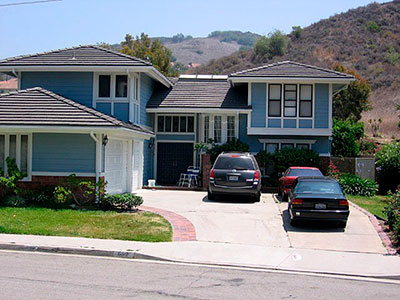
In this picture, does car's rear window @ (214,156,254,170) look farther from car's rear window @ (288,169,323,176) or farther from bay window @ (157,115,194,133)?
bay window @ (157,115,194,133)

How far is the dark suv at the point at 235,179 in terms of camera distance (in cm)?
1817

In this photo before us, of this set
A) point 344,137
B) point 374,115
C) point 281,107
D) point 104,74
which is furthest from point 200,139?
point 374,115

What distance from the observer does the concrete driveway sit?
12.4 metres

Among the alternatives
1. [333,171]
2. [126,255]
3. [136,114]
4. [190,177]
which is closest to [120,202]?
[126,255]

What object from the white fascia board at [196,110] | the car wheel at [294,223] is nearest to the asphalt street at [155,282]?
the car wheel at [294,223]

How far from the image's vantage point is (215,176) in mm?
18312

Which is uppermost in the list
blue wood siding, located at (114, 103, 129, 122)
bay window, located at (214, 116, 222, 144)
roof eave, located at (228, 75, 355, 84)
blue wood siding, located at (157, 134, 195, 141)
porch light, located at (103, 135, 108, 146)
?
roof eave, located at (228, 75, 355, 84)

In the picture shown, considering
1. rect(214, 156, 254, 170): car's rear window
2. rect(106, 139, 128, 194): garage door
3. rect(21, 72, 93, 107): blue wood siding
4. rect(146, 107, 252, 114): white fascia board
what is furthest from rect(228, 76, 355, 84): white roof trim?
rect(106, 139, 128, 194): garage door

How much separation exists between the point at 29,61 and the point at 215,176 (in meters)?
10.2

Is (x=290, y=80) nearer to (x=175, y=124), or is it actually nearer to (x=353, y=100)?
(x=175, y=124)

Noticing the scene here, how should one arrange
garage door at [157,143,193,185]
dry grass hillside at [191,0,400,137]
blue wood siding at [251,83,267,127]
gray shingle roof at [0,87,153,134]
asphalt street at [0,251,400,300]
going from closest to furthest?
1. asphalt street at [0,251,400,300]
2. gray shingle roof at [0,87,153,134]
3. blue wood siding at [251,83,267,127]
4. garage door at [157,143,193,185]
5. dry grass hillside at [191,0,400,137]

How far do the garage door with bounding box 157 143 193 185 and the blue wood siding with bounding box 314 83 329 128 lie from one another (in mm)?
6506

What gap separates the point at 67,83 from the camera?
21672mm

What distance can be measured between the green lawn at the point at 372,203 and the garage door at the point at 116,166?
9405 mm
